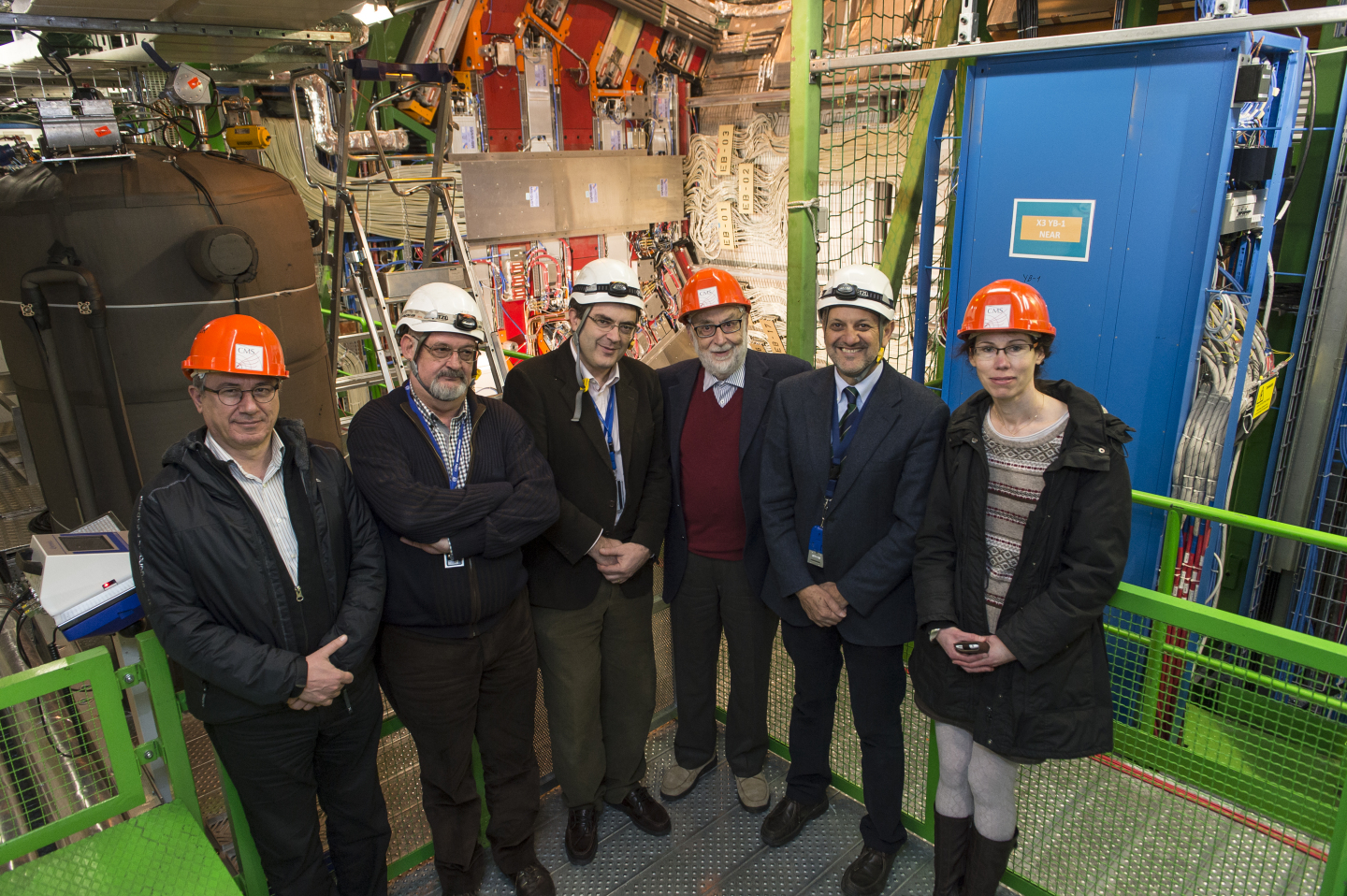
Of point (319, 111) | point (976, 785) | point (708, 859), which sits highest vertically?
point (319, 111)

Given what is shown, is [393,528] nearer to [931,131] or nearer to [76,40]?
[931,131]

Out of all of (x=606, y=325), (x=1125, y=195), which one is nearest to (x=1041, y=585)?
(x=606, y=325)

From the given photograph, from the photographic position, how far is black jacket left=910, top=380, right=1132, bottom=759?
2092mm

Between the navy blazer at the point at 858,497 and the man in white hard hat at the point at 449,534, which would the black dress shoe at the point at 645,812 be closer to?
the man in white hard hat at the point at 449,534

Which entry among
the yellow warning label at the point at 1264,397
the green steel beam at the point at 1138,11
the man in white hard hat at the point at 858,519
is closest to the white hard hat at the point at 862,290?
the man in white hard hat at the point at 858,519

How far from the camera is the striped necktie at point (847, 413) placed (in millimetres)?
2631

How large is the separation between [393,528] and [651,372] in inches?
39.3

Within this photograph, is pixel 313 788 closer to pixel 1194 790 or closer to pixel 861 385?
pixel 861 385

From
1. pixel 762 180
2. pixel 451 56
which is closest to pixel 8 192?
pixel 451 56

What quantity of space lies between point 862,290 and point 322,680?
1813mm

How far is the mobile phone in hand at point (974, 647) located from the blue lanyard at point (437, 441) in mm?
1466

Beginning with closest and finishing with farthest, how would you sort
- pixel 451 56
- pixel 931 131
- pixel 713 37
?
→ pixel 931 131
pixel 451 56
pixel 713 37

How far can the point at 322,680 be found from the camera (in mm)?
2195

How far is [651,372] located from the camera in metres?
2.94
